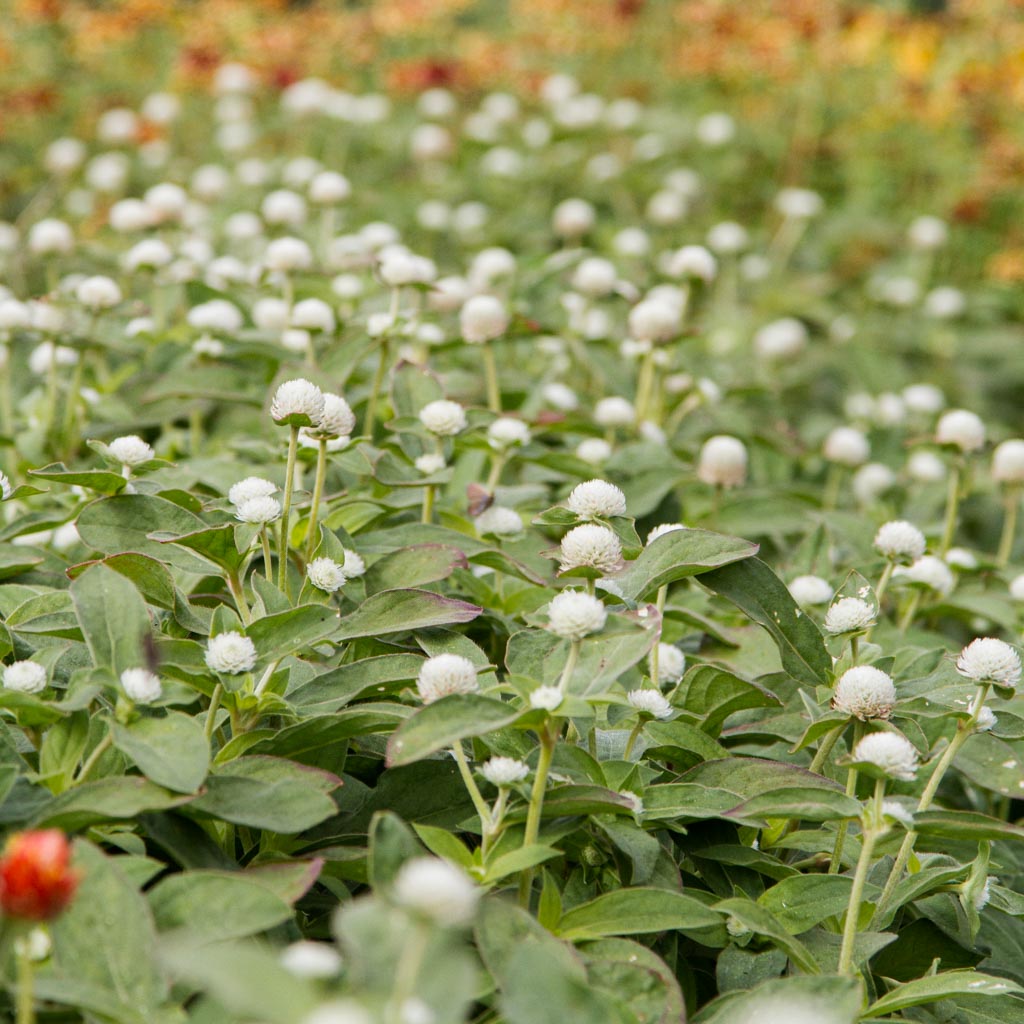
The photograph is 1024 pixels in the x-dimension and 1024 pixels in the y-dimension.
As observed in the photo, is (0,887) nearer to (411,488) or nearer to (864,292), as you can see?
(411,488)

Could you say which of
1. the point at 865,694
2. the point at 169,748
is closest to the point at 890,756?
the point at 865,694

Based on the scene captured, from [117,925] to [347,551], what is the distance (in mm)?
697

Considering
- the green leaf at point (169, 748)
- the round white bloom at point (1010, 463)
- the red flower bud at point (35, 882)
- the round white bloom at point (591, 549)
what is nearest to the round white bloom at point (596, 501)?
the round white bloom at point (591, 549)

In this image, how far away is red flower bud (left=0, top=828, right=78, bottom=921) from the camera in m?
0.89

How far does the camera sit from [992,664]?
141 cm

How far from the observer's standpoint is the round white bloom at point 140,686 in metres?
1.26

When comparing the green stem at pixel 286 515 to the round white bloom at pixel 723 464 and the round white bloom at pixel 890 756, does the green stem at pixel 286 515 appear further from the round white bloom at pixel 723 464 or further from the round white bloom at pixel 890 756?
the round white bloom at pixel 723 464

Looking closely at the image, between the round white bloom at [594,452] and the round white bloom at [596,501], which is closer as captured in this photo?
the round white bloom at [596,501]

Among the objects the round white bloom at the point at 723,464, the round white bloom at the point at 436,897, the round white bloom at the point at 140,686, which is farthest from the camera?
the round white bloom at the point at 723,464

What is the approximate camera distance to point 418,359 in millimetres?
2688

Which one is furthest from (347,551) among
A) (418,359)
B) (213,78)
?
(213,78)

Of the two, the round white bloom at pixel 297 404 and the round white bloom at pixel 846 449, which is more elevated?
the round white bloom at pixel 297 404

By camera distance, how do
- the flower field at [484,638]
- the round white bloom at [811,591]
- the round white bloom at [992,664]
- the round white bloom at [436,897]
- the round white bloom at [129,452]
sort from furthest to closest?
the round white bloom at [811,591], the round white bloom at [129,452], the round white bloom at [992,664], the flower field at [484,638], the round white bloom at [436,897]

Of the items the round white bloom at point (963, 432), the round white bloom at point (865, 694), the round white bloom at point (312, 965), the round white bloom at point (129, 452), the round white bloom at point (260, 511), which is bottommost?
the round white bloom at point (963, 432)
